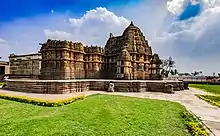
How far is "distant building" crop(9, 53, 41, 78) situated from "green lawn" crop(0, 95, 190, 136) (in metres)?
18.9

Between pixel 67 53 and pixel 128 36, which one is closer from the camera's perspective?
pixel 67 53

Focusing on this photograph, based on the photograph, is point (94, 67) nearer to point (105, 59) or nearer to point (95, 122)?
point (105, 59)

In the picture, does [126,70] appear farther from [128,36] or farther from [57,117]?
[57,117]

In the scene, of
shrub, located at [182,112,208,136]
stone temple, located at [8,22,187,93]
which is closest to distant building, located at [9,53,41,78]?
stone temple, located at [8,22,187,93]

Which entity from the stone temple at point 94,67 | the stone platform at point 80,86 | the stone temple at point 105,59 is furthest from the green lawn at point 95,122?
the stone temple at point 105,59

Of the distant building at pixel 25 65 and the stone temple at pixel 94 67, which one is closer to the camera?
the stone temple at pixel 94 67

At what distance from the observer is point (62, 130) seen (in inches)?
201

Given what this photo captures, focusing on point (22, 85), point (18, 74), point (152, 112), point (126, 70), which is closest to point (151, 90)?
point (126, 70)

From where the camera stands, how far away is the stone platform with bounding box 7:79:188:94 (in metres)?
13.1

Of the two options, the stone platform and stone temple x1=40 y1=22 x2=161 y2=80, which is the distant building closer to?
stone temple x1=40 y1=22 x2=161 y2=80

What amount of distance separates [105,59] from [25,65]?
12.6 metres

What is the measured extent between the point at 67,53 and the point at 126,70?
22.1 feet

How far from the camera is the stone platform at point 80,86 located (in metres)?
13.1

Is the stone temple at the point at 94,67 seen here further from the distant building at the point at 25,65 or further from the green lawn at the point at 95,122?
the green lawn at the point at 95,122
